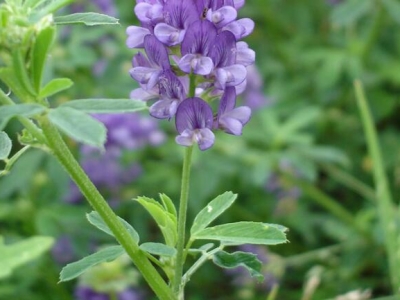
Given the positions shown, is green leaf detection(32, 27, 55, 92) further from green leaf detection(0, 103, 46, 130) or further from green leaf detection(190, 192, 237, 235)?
green leaf detection(190, 192, 237, 235)

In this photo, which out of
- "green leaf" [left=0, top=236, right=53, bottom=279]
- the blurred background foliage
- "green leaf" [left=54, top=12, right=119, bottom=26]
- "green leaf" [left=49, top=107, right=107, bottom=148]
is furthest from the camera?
the blurred background foliage

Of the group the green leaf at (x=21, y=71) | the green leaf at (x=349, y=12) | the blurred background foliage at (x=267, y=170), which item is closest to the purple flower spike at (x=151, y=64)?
the green leaf at (x=21, y=71)

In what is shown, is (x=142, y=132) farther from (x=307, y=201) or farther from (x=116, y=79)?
(x=307, y=201)

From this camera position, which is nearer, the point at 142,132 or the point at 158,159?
the point at 142,132

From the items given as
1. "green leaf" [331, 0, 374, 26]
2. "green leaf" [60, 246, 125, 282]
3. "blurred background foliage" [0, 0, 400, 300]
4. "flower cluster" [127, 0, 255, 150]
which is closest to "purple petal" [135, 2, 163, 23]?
"flower cluster" [127, 0, 255, 150]

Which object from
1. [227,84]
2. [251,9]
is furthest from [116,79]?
[227,84]

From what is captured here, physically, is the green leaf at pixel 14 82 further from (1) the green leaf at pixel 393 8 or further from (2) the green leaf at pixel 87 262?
(1) the green leaf at pixel 393 8
